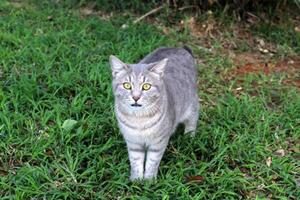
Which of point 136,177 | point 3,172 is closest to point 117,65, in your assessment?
point 136,177

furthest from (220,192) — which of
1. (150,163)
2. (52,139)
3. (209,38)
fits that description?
(209,38)

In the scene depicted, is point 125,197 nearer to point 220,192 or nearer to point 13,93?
point 220,192

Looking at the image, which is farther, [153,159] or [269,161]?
[269,161]

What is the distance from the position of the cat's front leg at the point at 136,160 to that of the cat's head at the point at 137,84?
364 millimetres

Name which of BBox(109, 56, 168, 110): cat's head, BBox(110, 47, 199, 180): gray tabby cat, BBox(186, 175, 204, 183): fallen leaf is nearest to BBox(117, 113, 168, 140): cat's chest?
BBox(110, 47, 199, 180): gray tabby cat

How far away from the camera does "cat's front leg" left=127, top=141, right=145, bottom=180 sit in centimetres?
348

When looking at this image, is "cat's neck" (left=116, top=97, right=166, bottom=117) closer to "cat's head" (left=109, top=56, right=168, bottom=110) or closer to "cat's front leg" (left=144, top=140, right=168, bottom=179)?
"cat's head" (left=109, top=56, right=168, bottom=110)

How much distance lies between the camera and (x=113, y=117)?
13.7ft

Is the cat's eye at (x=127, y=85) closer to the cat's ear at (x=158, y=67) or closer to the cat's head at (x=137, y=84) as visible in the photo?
the cat's head at (x=137, y=84)

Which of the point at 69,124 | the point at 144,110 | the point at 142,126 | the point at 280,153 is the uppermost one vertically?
the point at 144,110

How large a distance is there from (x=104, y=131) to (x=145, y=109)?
908 millimetres

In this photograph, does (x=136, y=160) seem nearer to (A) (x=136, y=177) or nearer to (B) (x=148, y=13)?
(A) (x=136, y=177)

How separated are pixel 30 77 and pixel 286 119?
2426mm

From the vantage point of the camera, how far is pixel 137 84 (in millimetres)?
3221
